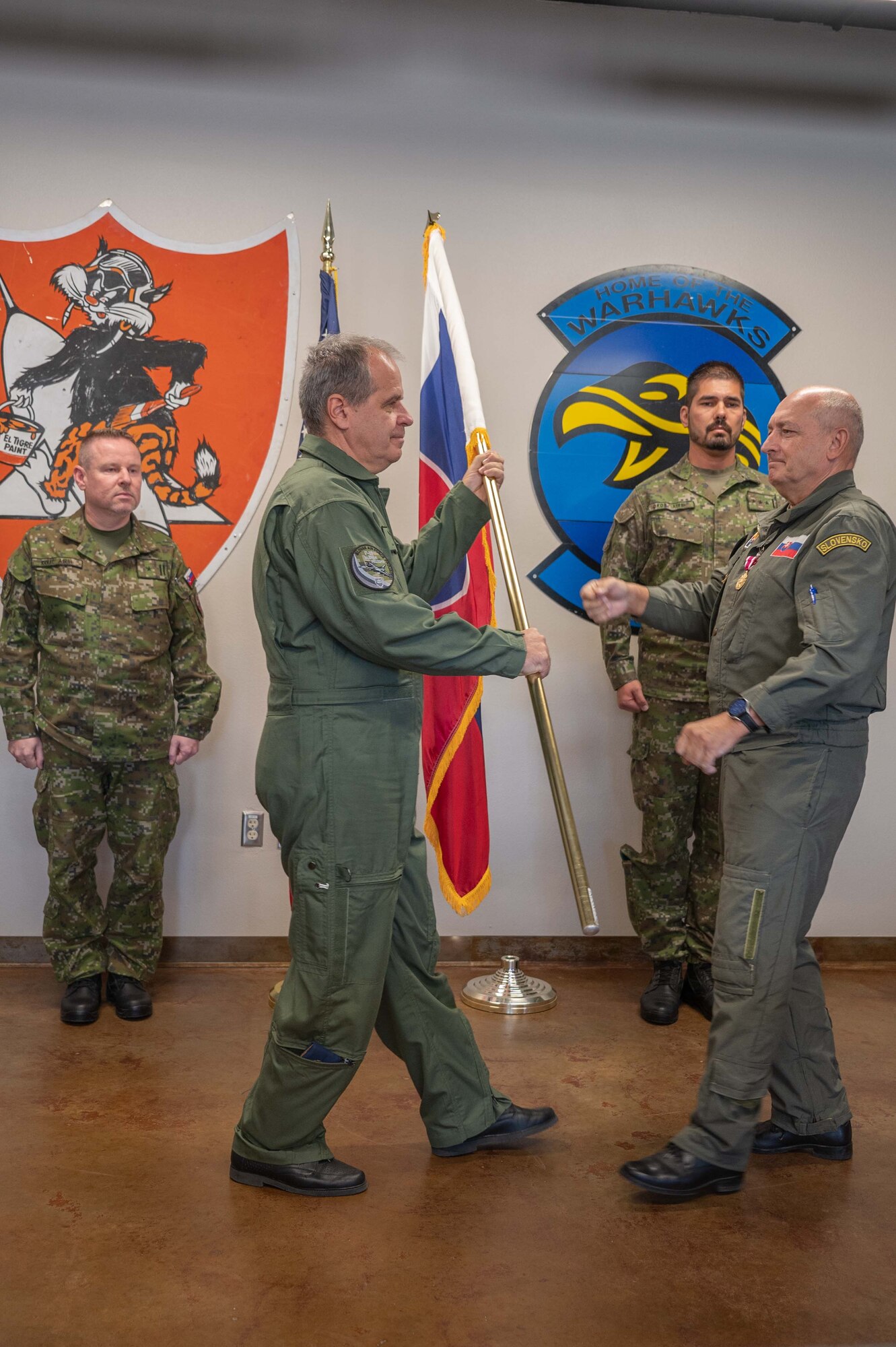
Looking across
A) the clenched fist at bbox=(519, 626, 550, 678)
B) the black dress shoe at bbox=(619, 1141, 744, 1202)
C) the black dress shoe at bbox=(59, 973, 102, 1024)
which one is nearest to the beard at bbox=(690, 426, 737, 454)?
the clenched fist at bbox=(519, 626, 550, 678)

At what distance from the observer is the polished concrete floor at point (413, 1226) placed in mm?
1807

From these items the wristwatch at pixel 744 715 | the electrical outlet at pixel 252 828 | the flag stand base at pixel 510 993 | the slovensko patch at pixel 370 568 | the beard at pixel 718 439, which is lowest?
the flag stand base at pixel 510 993

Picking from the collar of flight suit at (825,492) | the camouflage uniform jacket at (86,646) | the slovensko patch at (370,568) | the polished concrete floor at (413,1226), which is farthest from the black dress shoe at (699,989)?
the slovensko patch at (370,568)


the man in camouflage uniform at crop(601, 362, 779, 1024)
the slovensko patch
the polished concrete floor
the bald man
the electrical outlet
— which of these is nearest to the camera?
the polished concrete floor

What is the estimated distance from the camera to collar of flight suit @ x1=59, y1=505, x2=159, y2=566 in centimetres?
331

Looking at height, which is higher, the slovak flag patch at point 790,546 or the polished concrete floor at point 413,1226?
the slovak flag patch at point 790,546

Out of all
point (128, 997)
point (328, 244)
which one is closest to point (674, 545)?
point (328, 244)

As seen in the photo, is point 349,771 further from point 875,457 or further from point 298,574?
point 875,457

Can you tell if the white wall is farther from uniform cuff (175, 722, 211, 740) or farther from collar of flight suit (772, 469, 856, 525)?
collar of flight suit (772, 469, 856, 525)

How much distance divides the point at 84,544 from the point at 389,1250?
2.15 metres

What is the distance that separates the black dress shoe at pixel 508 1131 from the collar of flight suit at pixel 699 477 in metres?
1.95

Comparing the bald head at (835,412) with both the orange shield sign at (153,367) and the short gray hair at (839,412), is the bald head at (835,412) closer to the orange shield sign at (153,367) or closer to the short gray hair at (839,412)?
the short gray hair at (839,412)

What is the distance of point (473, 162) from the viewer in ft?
12.4

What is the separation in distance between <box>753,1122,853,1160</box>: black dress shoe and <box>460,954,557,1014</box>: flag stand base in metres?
1.01
